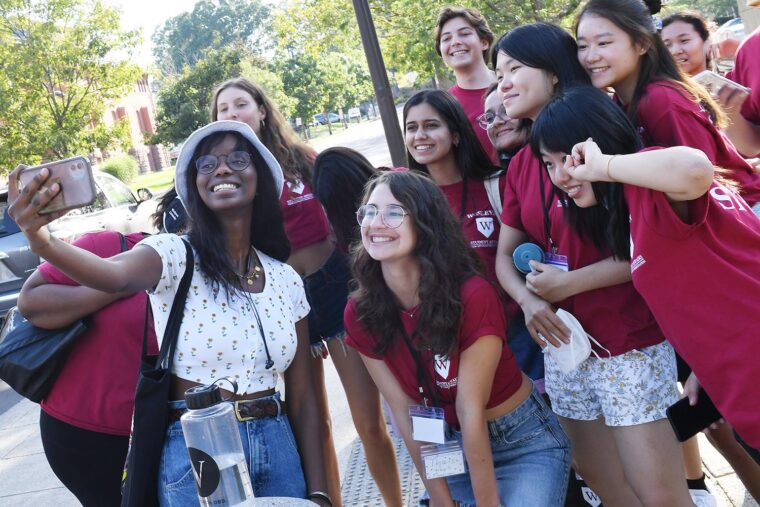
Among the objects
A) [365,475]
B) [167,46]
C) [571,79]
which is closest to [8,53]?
[365,475]

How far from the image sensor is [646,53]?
313cm

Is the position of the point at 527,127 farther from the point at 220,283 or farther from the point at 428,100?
the point at 220,283

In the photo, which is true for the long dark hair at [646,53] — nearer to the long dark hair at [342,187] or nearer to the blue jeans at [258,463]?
the long dark hair at [342,187]

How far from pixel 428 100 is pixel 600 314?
1.40 metres

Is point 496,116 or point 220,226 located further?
point 496,116

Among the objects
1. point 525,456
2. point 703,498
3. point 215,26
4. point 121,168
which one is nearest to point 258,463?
point 525,456

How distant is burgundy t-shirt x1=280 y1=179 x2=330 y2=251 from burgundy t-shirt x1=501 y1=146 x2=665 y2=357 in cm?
137

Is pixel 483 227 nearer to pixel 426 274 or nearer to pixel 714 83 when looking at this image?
pixel 426 274

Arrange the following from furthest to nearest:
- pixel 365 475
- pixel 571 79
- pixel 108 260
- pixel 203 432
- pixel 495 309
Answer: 1. pixel 365 475
2. pixel 571 79
3. pixel 495 309
4. pixel 108 260
5. pixel 203 432

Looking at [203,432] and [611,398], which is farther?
[611,398]

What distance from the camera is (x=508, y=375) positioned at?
10.3ft

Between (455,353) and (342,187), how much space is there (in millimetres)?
1208

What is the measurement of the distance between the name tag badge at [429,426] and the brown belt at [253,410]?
501 millimetres

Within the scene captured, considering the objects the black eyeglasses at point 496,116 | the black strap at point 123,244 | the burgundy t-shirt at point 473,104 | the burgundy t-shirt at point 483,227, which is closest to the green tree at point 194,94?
the burgundy t-shirt at point 473,104
